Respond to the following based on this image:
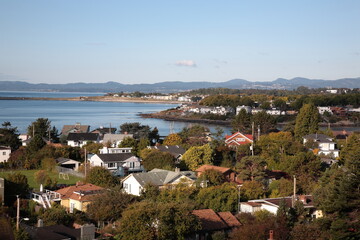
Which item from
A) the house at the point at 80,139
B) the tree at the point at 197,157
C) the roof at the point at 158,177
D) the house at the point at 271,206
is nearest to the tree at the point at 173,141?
the house at the point at 80,139

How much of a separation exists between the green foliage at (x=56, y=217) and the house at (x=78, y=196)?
1.13 m

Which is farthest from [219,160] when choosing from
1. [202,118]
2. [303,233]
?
[202,118]

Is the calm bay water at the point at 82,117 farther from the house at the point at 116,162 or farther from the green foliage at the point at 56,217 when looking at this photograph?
the green foliage at the point at 56,217

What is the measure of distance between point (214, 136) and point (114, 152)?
8130 millimetres

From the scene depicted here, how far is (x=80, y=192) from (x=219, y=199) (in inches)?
176

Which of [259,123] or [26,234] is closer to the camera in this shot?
[26,234]

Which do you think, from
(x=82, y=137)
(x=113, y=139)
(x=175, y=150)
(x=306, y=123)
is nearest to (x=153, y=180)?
(x=175, y=150)

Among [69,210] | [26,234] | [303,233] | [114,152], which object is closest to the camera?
[26,234]

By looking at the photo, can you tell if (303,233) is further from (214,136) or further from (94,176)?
(214,136)

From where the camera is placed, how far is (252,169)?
770 inches

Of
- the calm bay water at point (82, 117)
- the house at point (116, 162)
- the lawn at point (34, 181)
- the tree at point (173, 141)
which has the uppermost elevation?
the tree at point (173, 141)

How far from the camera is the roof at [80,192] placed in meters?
15.1

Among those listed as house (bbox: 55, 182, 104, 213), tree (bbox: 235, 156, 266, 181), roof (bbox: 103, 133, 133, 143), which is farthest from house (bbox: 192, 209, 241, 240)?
roof (bbox: 103, 133, 133, 143)

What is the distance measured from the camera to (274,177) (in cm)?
2038
